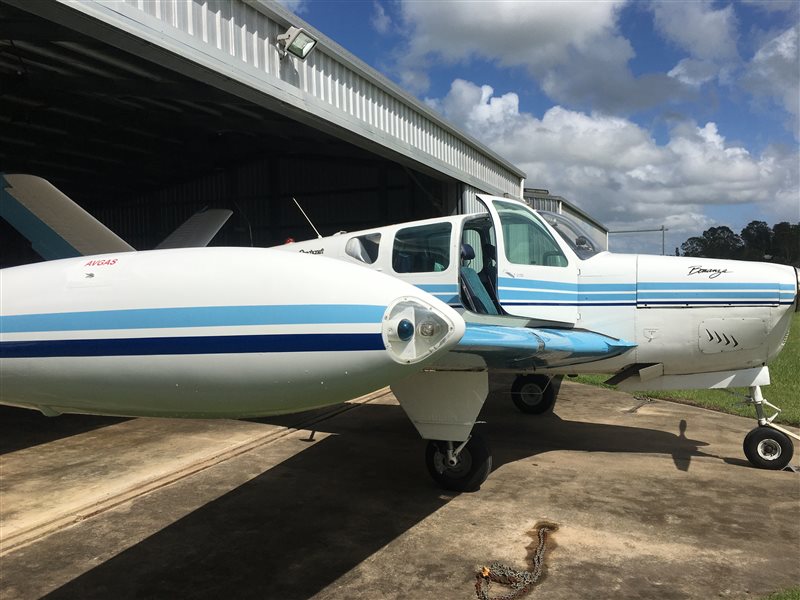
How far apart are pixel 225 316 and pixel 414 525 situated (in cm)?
247

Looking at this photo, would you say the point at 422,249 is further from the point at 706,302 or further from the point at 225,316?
the point at 225,316

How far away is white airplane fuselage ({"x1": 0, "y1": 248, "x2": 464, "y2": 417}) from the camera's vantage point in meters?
2.21

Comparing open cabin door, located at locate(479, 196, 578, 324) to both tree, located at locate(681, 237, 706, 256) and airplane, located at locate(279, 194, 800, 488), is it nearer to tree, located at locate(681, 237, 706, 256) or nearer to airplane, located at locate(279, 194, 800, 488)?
airplane, located at locate(279, 194, 800, 488)

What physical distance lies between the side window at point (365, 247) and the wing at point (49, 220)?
3.49 metres

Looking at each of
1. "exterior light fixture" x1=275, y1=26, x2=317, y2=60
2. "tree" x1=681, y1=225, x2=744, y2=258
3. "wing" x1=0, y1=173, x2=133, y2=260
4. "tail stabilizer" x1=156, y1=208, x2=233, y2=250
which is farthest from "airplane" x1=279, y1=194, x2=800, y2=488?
"tree" x1=681, y1=225, x2=744, y2=258

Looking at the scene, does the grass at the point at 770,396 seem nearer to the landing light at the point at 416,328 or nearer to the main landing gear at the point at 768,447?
the main landing gear at the point at 768,447

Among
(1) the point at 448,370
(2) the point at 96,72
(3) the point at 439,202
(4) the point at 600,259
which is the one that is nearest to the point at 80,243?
(2) the point at 96,72

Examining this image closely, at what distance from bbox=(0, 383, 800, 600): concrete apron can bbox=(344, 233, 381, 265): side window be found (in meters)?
1.97

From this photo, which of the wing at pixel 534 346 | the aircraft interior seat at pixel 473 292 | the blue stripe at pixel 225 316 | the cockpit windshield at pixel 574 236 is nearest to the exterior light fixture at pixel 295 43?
the aircraft interior seat at pixel 473 292

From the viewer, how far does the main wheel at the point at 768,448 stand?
16.2 ft

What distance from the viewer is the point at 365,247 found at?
224 inches

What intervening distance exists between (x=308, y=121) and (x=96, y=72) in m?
3.83

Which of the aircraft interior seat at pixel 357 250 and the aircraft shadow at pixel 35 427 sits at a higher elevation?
the aircraft interior seat at pixel 357 250

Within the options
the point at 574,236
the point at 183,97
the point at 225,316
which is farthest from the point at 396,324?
the point at 183,97
